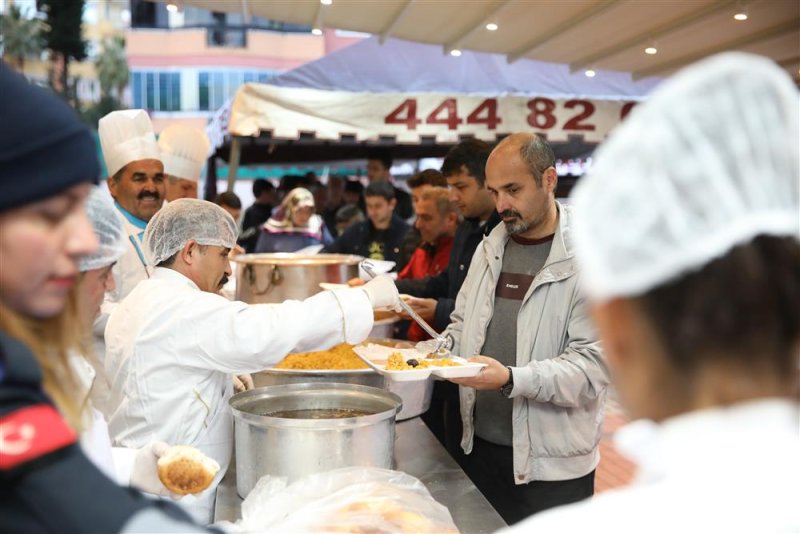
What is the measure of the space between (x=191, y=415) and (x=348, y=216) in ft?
15.4

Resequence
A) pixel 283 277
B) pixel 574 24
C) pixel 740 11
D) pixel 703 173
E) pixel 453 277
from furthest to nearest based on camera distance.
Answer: pixel 574 24, pixel 740 11, pixel 453 277, pixel 283 277, pixel 703 173

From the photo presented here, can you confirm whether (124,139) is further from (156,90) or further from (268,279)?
(156,90)

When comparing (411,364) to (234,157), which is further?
(234,157)

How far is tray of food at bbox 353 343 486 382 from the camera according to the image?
229cm

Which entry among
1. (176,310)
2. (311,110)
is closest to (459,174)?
(176,310)

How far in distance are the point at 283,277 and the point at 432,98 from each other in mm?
3182

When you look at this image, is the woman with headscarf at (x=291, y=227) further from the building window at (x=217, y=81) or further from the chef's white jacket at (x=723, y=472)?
the building window at (x=217, y=81)

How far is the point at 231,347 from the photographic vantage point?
1.94 meters

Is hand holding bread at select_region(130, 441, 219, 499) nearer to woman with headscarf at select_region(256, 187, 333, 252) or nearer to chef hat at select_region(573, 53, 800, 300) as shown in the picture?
chef hat at select_region(573, 53, 800, 300)

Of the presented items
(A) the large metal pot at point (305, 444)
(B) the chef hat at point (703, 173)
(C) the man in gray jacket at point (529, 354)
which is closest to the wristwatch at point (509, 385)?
(C) the man in gray jacket at point (529, 354)

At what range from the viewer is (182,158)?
4242 millimetres

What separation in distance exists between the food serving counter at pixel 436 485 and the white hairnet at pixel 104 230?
74 cm

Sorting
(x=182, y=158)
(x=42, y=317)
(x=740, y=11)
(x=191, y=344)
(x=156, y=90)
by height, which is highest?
(x=156, y=90)

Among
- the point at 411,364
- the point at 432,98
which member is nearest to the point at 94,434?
the point at 411,364
